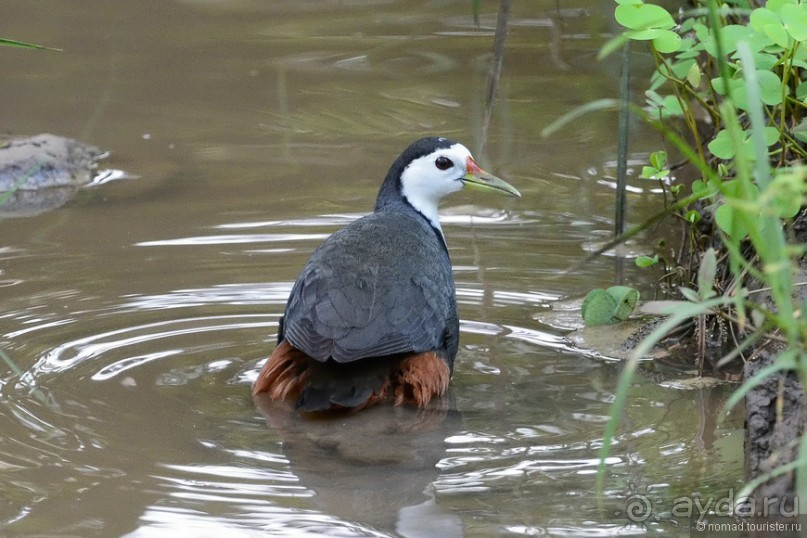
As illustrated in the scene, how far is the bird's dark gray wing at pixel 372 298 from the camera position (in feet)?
13.8

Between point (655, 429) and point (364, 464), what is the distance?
41.0 inches

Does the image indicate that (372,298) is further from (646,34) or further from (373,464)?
(646,34)

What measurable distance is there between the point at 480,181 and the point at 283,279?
3.42 feet

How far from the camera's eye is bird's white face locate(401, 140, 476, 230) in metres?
5.37

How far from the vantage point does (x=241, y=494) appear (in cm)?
363

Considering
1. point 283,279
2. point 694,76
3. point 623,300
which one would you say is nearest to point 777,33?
point 694,76

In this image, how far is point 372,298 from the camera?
4375 mm

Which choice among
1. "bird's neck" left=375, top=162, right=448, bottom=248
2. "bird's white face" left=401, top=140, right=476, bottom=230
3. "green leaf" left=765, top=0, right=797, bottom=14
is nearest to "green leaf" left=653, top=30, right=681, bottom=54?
"green leaf" left=765, top=0, right=797, bottom=14

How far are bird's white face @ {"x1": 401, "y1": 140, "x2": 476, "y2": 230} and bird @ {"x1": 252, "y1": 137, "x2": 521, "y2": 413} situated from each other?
16.7 inches

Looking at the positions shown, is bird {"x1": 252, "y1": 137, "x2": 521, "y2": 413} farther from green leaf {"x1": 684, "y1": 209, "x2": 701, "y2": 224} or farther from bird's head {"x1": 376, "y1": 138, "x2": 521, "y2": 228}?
green leaf {"x1": 684, "y1": 209, "x2": 701, "y2": 224}

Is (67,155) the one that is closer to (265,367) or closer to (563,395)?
(265,367)

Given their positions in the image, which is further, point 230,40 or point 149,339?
point 230,40

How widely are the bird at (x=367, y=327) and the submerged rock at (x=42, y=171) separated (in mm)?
2571

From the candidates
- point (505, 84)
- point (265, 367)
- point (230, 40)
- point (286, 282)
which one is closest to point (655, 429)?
point (265, 367)
